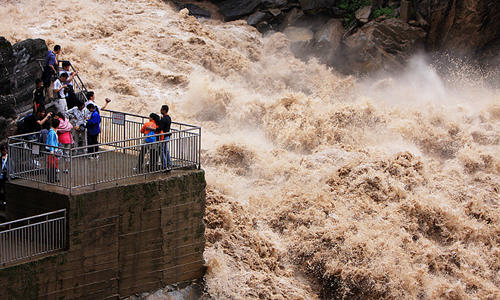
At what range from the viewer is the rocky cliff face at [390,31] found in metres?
29.6

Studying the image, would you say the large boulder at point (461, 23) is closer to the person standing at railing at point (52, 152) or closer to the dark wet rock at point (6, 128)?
the dark wet rock at point (6, 128)

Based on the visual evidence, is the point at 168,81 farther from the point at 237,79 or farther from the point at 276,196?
the point at 276,196

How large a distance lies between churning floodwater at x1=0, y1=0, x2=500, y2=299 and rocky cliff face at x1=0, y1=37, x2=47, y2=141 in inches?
147

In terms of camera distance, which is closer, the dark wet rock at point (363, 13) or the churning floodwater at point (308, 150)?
the churning floodwater at point (308, 150)

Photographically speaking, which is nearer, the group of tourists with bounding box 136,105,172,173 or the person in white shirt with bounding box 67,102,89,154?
the group of tourists with bounding box 136,105,172,173

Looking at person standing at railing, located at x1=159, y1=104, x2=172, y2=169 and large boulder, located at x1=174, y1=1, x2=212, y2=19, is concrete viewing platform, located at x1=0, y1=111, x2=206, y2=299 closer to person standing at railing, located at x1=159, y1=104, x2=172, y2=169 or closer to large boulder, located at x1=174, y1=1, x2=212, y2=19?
person standing at railing, located at x1=159, y1=104, x2=172, y2=169

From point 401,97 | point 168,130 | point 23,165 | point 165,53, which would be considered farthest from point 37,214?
point 401,97

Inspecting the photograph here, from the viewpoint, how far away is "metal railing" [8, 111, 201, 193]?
41.0 ft

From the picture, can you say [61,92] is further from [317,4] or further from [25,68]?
[317,4]

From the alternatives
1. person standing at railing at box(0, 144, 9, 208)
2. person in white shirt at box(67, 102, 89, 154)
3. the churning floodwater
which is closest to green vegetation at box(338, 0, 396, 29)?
the churning floodwater

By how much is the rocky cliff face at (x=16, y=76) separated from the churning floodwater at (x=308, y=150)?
12.2 feet

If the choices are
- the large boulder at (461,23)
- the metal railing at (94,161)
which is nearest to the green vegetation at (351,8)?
the large boulder at (461,23)

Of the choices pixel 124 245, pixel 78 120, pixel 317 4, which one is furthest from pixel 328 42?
pixel 124 245

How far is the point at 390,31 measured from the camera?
30062 mm
